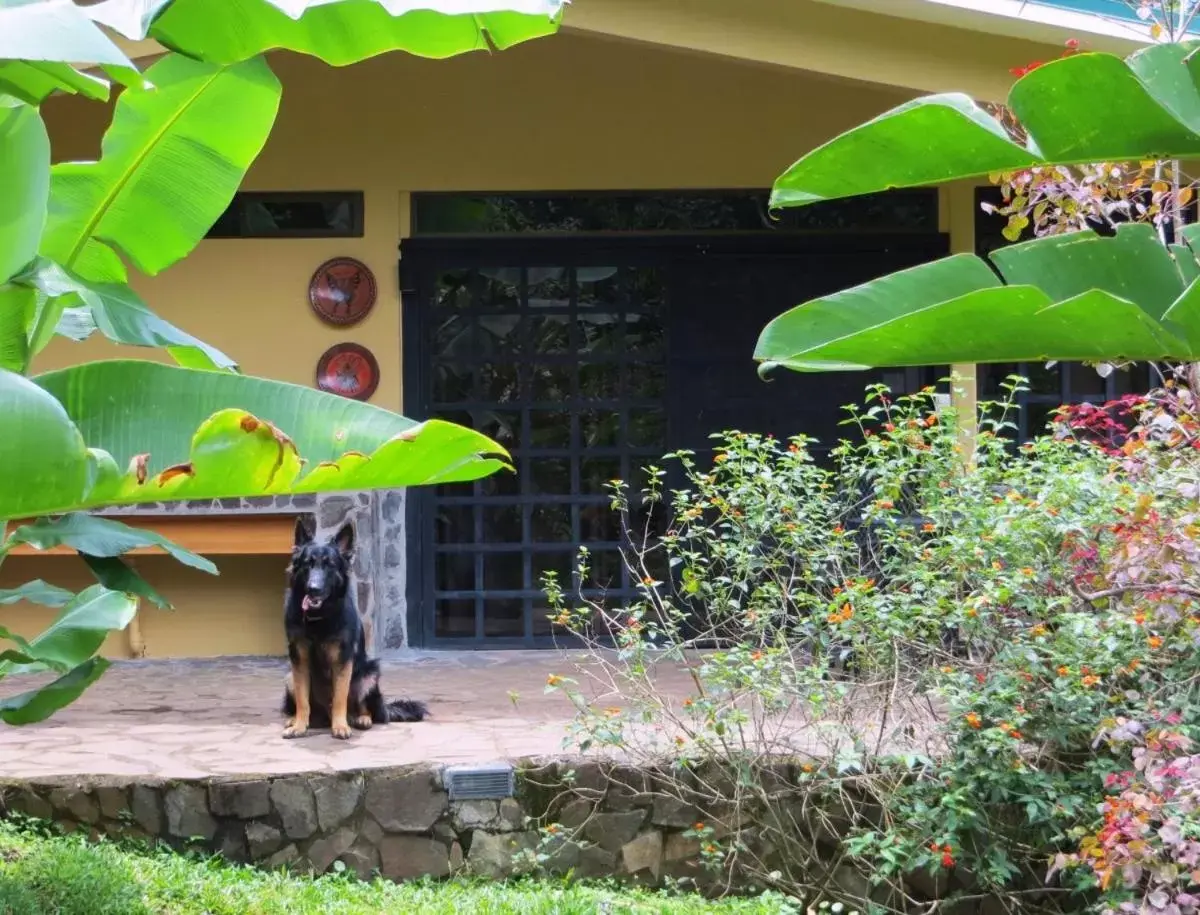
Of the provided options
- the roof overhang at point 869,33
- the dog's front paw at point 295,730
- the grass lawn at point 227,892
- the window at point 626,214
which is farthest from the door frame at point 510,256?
the grass lawn at point 227,892

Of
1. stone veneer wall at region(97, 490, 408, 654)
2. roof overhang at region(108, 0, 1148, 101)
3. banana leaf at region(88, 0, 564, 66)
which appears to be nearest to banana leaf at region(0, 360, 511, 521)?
banana leaf at region(88, 0, 564, 66)

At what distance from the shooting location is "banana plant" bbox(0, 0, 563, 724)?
222 cm

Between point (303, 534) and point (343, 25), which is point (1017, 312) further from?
point (303, 534)

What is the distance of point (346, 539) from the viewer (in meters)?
6.22

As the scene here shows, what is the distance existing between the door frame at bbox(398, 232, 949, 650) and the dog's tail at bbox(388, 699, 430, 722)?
245 centimetres

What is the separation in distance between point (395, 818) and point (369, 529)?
3.22 m

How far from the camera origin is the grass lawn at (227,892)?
4.46m

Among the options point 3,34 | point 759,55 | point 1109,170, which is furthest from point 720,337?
point 3,34

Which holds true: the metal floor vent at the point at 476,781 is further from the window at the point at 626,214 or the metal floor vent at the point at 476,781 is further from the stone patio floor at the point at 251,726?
the window at the point at 626,214

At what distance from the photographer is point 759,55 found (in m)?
7.02

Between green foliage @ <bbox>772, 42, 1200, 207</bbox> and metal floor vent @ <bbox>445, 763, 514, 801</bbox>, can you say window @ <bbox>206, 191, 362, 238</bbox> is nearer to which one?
metal floor vent @ <bbox>445, 763, 514, 801</bbox>

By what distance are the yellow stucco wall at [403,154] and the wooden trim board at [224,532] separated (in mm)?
430

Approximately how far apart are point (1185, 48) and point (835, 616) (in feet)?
11.4

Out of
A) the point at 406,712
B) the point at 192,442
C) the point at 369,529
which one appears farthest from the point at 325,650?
the point at 192,442
